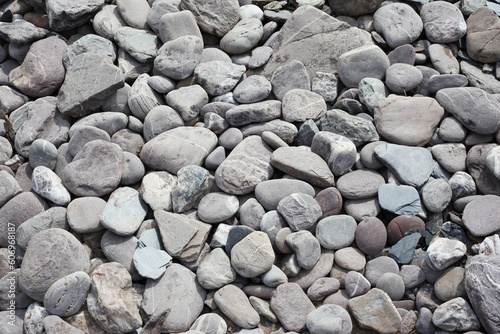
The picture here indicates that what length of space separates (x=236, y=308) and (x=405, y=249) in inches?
47.2

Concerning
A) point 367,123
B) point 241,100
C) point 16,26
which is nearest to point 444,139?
point 367,123

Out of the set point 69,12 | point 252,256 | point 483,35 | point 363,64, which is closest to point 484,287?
point 252,256

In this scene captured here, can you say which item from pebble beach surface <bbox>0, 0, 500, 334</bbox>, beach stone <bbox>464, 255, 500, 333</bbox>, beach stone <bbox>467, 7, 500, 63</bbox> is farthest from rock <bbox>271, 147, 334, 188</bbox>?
beach stone <bbox>467, 7, 500, 63</bbox>

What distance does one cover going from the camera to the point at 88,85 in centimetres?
378

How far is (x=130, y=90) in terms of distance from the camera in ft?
12.6

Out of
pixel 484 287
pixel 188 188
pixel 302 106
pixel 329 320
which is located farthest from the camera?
pixel 302 106

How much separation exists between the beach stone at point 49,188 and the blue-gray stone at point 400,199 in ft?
7.55

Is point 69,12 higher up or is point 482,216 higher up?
point 69,12

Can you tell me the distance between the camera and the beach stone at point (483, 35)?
149 inches

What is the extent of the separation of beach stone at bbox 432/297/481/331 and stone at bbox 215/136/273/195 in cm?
147

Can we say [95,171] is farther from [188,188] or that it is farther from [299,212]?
[299,212]

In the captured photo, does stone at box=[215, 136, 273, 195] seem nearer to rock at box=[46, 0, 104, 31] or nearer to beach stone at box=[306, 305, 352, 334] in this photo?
beach stone at box=[306, 305, 352, 334]

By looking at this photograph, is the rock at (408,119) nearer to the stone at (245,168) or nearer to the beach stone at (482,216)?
the beach stone at (482,216)

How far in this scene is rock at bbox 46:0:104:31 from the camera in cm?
407
